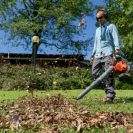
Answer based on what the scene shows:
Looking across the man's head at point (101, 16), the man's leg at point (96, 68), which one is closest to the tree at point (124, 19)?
the man's leg at point (96, 68)

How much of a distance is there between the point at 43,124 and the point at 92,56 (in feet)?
20.0

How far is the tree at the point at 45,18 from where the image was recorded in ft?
138

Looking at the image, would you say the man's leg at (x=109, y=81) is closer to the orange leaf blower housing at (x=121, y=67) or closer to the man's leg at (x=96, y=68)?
the man's leg at (x=96, y=68)

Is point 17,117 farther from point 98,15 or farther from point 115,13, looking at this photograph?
point 115,13

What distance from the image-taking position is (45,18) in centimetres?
4316

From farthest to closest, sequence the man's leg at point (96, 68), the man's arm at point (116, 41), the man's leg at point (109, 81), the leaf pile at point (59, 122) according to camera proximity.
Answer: the man's leg at point (96, 68) → the man's leg at point (109, 81) → the man's arm at point (116, 41) → the leaf pile at point (59, 122)

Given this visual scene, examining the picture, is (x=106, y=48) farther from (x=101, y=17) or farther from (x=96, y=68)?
(x=101, y=17)

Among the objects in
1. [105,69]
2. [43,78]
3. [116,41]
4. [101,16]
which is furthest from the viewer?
[43,78]

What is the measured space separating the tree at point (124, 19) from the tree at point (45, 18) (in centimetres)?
246

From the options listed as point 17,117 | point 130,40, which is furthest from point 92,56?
point 130,40

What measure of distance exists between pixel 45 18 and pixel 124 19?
20.5ft

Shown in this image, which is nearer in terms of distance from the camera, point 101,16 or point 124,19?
point 101,16

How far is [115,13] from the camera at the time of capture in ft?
143

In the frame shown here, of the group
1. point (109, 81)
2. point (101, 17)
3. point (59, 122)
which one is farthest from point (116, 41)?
point (59, 122)
